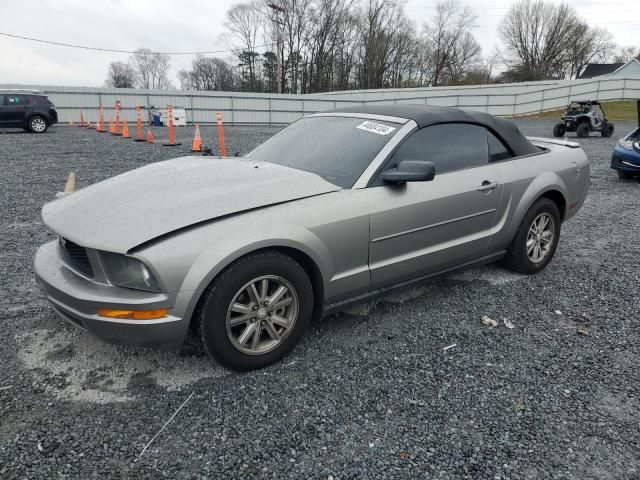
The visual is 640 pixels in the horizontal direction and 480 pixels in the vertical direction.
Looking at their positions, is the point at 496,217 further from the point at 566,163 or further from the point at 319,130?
the point at 319,130

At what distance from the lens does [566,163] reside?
431 cm

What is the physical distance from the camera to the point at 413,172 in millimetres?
2879

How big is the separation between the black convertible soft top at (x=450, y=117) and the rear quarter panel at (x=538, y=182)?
15cm

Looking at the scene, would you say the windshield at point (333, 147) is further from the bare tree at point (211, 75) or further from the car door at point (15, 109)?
the bare tree at point (211, 75)

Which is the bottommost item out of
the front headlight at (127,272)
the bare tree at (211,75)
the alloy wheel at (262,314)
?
the alloy wheel at (262,314)

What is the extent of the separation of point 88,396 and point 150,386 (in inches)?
12.3

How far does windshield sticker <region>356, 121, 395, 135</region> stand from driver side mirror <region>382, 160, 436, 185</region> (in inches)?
15.5

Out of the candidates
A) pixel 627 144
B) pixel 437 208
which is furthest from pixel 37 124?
pixel 627 144

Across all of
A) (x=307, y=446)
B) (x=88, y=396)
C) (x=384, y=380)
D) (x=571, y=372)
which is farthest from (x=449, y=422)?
(x=88, y=396)

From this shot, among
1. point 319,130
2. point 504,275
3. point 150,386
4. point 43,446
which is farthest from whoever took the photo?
point 504,275

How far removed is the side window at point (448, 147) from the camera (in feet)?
10.6

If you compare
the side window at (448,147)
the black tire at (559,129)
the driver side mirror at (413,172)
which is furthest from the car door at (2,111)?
the black tire at (559,129)

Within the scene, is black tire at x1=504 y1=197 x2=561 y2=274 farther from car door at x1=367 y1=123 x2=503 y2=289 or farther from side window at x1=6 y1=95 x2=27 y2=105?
side window at x1=6 y1=95 x2=27 y2=105

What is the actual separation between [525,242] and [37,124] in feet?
62.0
